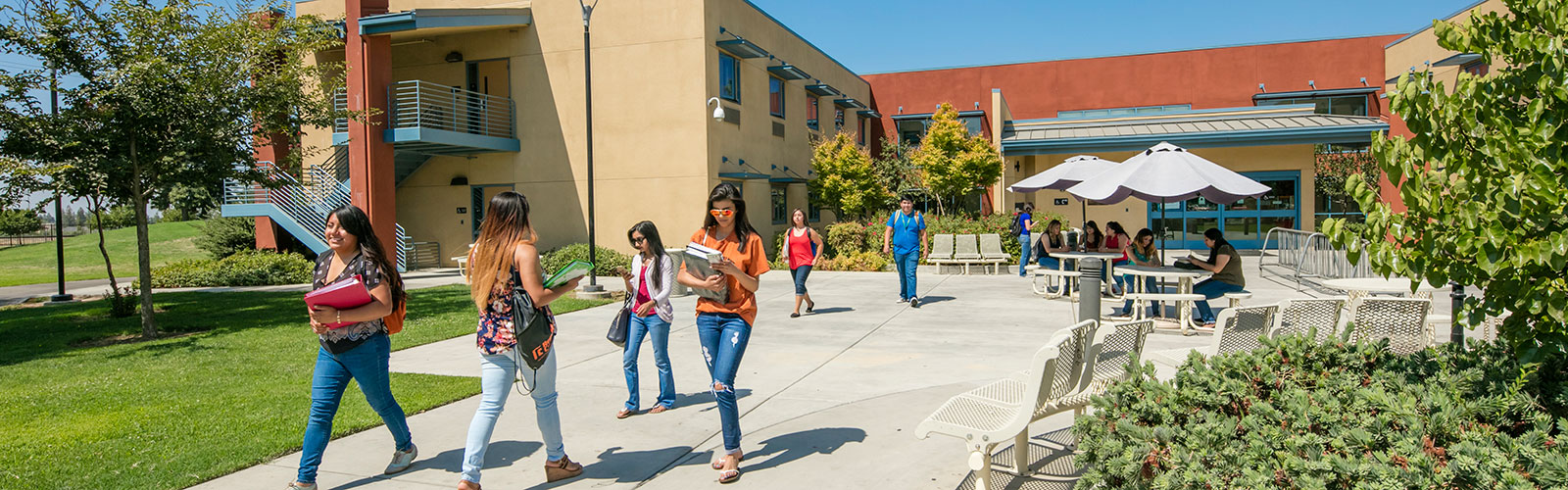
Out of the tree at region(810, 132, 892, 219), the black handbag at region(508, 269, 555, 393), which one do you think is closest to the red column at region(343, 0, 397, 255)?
the tree at region(810, 132, 892, 219)

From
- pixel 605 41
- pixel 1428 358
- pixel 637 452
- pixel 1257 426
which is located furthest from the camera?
pixel 605 41

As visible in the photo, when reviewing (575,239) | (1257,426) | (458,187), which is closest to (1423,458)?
(1257,426)

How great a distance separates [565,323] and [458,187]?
13.1 meters

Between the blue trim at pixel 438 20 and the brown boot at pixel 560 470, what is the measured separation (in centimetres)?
1681

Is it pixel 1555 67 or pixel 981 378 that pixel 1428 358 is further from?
pixel 981 378

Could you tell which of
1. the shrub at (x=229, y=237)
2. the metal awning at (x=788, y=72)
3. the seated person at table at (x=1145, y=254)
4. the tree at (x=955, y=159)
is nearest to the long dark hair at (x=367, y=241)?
the seated person at table at (x=1145, y=254)

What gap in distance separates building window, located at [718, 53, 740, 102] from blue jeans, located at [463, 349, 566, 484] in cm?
1734

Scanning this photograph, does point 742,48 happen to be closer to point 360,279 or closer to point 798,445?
point 798,445

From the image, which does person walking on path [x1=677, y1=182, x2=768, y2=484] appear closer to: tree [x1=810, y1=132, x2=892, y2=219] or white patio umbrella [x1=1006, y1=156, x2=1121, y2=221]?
white patio umbrella [x1=1006, y1=156, x2=1121, y2=221]

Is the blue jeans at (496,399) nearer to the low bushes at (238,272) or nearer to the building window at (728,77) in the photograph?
the building window at (728,77)

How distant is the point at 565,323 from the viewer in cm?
1154

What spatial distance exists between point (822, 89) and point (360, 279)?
981 inches

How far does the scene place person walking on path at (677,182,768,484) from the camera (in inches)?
186

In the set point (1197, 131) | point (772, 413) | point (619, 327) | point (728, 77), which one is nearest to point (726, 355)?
point (619, 327)
